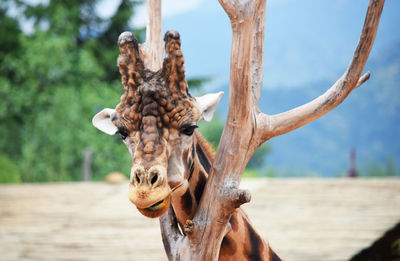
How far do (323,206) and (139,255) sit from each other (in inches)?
91.5

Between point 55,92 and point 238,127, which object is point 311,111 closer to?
point 238,127

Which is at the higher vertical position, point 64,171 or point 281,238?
point 281,238

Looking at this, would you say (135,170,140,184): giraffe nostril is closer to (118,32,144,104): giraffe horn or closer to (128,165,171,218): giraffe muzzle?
(128,165,171,218): giraffe muzzle

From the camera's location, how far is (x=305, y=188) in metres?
6.01

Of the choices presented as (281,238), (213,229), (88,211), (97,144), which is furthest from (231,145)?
(97,144)

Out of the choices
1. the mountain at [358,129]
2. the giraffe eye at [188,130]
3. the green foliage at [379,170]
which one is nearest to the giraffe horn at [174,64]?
the giraffe eye at [188,130]

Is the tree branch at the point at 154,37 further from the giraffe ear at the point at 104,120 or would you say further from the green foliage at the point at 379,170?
the green foliage at the point at 379,170

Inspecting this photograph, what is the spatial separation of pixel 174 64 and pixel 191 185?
0.48 m

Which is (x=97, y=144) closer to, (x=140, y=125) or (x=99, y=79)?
(x=99, y=79)

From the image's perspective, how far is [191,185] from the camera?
1.70m

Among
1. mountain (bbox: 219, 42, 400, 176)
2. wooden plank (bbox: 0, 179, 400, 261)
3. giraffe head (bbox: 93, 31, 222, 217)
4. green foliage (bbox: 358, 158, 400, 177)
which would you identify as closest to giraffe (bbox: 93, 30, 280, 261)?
giraffe head (bbox: 93, 31, 222, 217)

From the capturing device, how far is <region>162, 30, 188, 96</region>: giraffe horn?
4.78ft

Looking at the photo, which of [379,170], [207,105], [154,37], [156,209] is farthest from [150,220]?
[379,170]

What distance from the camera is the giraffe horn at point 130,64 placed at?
58.4 inches
